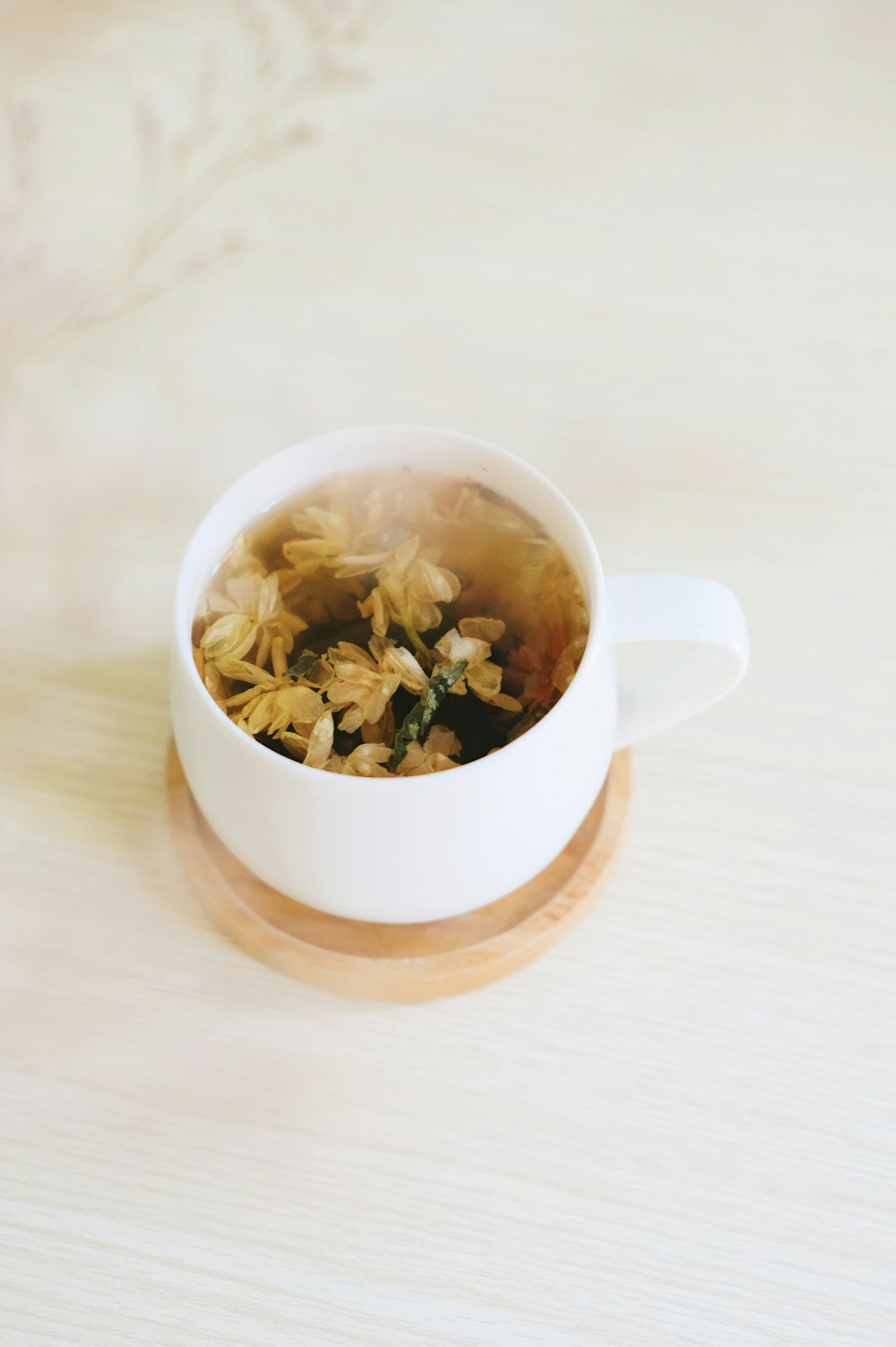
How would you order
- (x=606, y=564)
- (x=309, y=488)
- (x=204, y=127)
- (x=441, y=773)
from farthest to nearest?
(x=204, y=127), (x=606, y=564), (x=309, y=488), (x=441, y=773)

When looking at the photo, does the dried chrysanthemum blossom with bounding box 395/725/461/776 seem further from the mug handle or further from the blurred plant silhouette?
the blurred plant silhouette

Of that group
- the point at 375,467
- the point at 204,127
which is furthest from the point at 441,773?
the point at 204,127

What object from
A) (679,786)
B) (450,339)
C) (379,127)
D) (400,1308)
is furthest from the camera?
(379,127)

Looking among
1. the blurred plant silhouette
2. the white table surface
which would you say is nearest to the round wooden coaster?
the white table surface

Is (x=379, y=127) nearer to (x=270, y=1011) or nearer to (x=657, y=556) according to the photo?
(x=657, y=556)

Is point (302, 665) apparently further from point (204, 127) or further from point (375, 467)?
point (204, 127)

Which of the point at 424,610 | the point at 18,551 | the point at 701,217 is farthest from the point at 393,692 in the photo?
the point at 701,217
